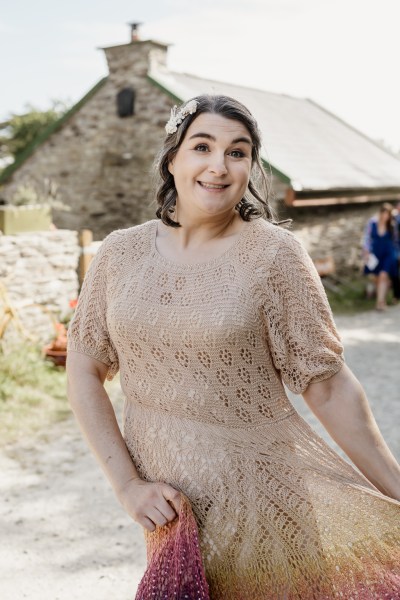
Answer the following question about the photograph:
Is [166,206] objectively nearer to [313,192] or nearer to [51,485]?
[51,485]

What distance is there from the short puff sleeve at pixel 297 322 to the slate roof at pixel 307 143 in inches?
429

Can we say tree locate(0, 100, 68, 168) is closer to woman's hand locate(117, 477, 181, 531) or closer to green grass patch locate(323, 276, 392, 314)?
green grass patch locate(323, 276, 392, 314)

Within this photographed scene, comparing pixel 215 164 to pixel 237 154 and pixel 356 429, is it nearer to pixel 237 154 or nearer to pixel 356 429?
pixel 237 154

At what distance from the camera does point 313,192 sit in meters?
13.5

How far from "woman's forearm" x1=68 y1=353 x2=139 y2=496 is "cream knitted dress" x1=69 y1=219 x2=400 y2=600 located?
0.23 ft

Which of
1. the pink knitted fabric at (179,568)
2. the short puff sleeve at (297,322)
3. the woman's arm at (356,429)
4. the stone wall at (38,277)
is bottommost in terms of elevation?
the stone wall at (38,277)

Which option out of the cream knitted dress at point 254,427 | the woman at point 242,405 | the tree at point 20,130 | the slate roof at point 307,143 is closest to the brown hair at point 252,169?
the woman at point 242,405

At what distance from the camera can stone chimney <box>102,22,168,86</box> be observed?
549 inches

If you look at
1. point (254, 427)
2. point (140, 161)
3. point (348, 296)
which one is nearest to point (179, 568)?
point (254, 427)

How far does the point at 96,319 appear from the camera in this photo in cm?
198

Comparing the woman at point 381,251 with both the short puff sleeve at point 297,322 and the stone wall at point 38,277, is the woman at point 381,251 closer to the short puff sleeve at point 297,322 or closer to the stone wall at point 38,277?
the stone wall at point 38,277

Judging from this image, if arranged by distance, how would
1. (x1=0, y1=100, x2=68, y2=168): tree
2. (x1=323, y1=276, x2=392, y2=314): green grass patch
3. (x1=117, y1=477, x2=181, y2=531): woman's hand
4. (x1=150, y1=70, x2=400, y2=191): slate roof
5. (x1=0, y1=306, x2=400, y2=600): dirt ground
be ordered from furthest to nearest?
(x1=0, y1=100, x2=68, y2=168): tree → (x1=150, y1=70, x2=400, y2=191): slate roof → (x1=323, y1=276, x2=392, y2=314): green grass patch → (x1=0, y1=306, x2=400, y2=600): dirt ground → (x1=117, y1=477, x2=181, y2=531): woman's hand

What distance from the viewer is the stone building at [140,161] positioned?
13914mm

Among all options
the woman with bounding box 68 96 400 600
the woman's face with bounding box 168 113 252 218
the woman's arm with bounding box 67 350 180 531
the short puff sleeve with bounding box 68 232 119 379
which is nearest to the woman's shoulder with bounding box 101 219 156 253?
the short puff sleeve with bounding box 68 232 119 379
